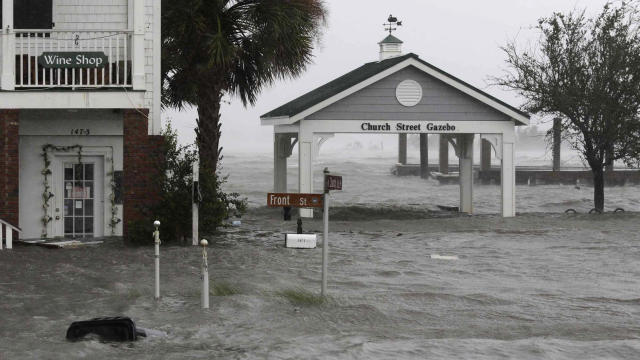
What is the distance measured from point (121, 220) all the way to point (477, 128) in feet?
39.2

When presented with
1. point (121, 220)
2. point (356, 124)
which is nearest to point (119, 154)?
point (121, 220)

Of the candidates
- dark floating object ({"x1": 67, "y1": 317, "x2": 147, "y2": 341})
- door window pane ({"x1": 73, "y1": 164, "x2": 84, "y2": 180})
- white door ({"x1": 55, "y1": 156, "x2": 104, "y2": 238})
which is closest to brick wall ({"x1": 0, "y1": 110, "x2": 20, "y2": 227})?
white door ({"x1": 55, "y1": 156, "x2": 104, "y2": 238})

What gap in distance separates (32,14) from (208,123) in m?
6.83

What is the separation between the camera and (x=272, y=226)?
2834cm

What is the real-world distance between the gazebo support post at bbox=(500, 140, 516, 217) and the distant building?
12.5m

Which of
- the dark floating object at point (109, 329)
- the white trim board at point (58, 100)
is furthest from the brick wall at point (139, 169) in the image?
the dark floating object at point (109, 329)

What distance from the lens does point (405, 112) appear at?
1174 inches

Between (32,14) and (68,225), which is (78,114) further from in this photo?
(68,225)

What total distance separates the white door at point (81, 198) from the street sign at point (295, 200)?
307 inches

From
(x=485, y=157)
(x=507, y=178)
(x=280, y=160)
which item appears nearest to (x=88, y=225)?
(x=507, y=178)

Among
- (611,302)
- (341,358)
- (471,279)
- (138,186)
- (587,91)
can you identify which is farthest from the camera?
(587,91)

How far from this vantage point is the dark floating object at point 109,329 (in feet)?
39.7

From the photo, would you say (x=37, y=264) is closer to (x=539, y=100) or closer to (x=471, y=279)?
(x=471, y=279)

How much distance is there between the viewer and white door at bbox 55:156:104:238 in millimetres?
22500
